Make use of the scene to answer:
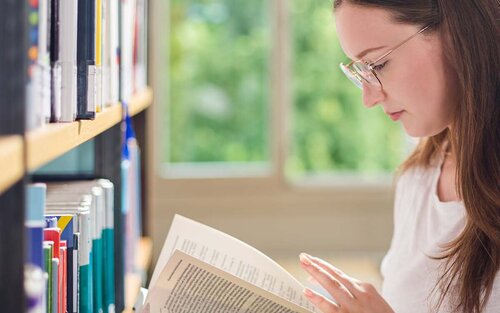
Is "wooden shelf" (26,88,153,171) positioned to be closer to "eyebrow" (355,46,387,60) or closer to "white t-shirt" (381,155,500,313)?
"eyebrow" (355,46,387,60)

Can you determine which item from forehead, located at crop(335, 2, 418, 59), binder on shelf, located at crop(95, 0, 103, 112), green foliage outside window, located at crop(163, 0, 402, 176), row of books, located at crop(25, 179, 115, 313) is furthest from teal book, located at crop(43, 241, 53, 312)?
green foliage outside window, located at crop(163, 0, 402, 176)

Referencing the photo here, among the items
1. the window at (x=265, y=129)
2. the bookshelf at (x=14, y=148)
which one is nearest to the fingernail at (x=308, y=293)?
the bookshelf at (x=14, y=148)

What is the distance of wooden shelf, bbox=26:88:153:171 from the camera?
2.40 ft

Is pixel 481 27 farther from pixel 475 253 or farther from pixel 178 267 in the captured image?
pixel 178 267

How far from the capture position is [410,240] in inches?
61.6

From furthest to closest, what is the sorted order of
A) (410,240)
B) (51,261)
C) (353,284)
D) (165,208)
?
(165,208) → (410,240) → (353,284) → (51,261)

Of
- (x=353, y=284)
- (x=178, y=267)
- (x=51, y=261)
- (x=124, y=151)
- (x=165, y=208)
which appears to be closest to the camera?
(x=51, y=261)

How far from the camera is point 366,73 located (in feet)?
4.47

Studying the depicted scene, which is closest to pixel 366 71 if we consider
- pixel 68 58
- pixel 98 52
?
pixel 98 52

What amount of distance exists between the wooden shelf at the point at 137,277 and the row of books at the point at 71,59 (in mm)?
435

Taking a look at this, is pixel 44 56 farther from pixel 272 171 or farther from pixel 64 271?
pixel 272 171

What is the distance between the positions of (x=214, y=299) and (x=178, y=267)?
0.11 meters

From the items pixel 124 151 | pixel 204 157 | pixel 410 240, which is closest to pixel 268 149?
pixel 204 157

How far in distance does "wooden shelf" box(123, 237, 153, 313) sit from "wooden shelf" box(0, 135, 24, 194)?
0.99 metres
